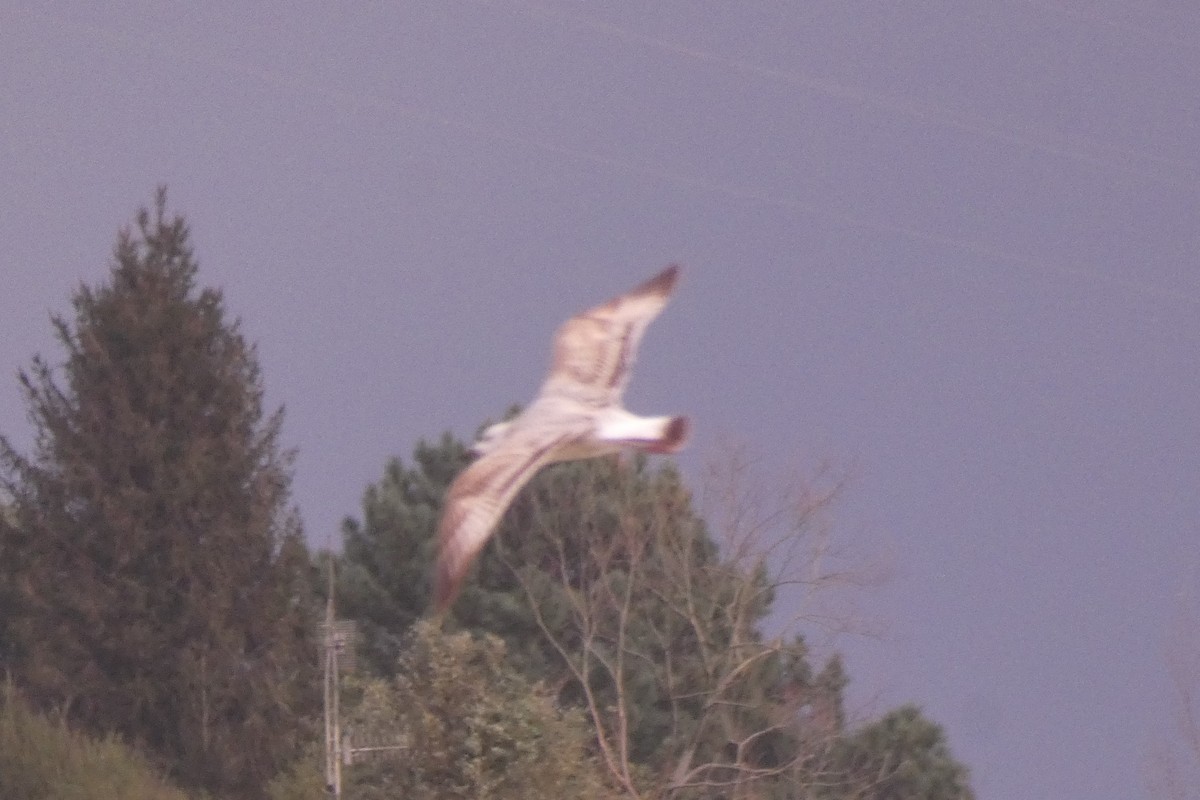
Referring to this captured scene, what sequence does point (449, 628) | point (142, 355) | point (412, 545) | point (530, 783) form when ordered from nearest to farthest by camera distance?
point (530, 783), point (142, 355), point (449, 628), point (412, 545)

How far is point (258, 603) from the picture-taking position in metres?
27.2

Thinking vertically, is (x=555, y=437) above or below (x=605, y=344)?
below

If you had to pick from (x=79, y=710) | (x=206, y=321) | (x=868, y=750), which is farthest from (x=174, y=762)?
(x=868, y=750)

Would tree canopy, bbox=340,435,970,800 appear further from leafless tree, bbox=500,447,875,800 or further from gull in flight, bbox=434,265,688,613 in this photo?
gull in flight, bbox=434,265,688,613

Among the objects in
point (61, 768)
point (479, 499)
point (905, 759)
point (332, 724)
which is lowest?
point (479, 499)

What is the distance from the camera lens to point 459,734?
23.2 m

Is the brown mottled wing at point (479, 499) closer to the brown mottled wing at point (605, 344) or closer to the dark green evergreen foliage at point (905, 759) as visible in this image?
the brown mottled wing at point (605, 344)

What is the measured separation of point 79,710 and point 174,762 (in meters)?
1.17

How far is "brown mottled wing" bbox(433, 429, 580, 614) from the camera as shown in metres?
11.3

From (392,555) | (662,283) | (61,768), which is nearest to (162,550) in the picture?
(61,768)

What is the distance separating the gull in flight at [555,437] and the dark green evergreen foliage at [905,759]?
25.3m

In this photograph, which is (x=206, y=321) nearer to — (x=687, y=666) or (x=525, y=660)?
(x=525, y=660)

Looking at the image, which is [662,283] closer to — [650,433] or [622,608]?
[650,433]

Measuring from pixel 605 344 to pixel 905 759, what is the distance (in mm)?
26333
